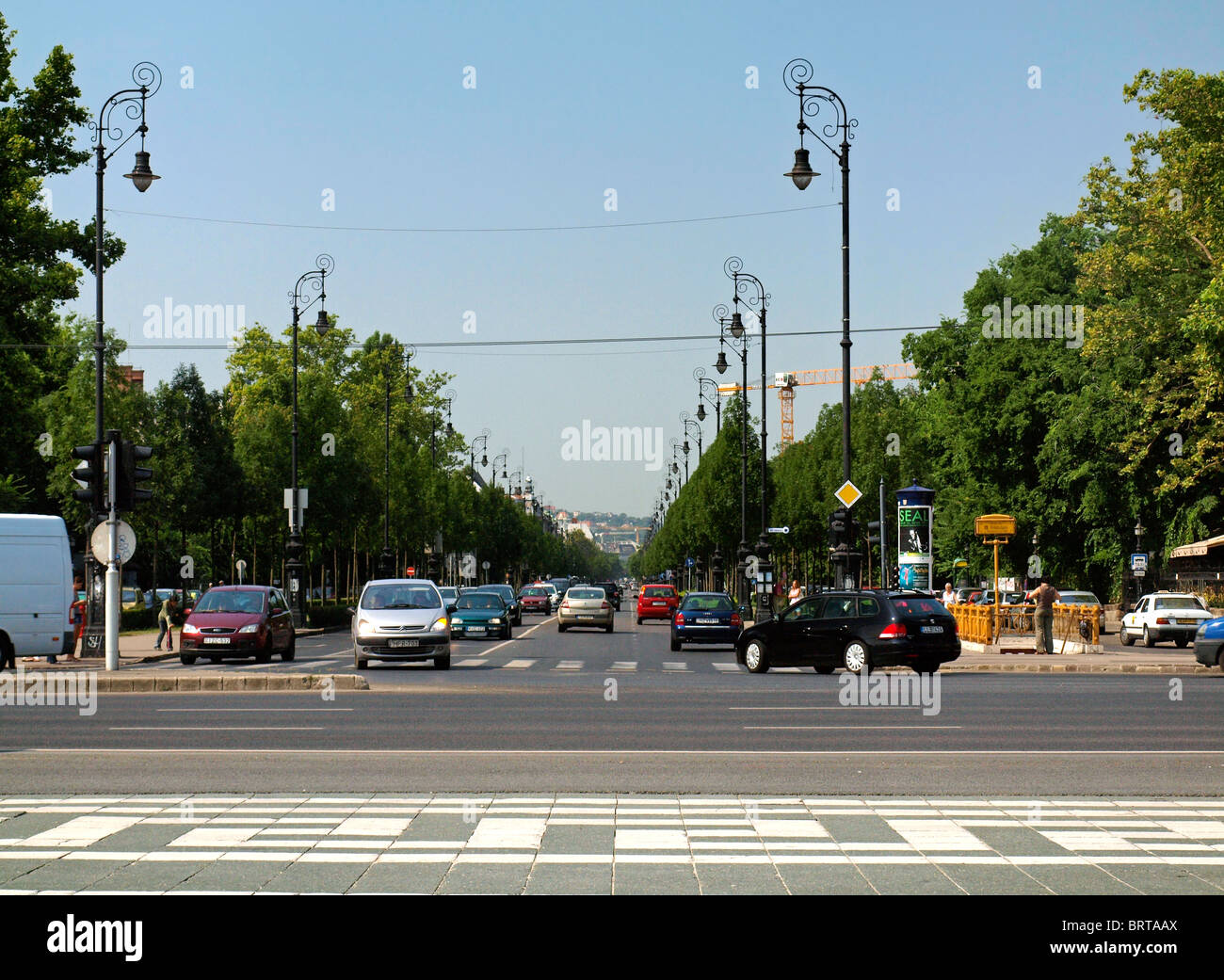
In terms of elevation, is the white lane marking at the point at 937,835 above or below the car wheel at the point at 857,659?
above

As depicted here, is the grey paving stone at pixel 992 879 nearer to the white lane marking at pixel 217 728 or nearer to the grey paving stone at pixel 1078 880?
the grey paving stone at pixel 1078 880

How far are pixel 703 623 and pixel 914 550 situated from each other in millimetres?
5742

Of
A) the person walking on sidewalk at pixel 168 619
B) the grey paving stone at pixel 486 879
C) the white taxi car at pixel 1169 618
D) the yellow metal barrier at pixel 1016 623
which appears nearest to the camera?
the grey paving stone at pixel 486 879

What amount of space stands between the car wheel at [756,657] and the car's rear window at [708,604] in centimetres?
A: 1024

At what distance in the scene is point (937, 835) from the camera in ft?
28.8

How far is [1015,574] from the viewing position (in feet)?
210

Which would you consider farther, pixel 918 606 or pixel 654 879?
pixel 918 606

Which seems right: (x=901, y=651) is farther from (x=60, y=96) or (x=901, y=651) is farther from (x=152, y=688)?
(x=60, y=96)

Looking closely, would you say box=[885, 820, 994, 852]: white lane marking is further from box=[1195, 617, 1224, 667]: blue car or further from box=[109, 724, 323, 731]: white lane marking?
box=[1195, 617, 1224, 667]: blue car

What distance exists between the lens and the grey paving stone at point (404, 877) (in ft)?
23.0

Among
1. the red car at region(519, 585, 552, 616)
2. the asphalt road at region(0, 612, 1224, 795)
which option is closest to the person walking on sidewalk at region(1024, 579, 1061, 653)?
the asphalt road at region(0, 612, 1224, 795)

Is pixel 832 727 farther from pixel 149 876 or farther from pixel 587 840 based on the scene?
pixel 149 876

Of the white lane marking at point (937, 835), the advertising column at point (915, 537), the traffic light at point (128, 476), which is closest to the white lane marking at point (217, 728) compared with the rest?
the white lane marking at point (937, 835)

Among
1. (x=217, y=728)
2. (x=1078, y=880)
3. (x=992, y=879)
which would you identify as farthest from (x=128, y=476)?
(x=1078, y=880)
